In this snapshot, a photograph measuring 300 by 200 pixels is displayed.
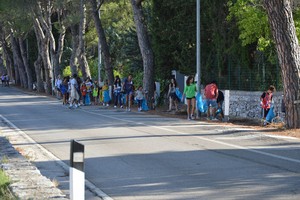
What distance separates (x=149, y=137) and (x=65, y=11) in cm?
3615

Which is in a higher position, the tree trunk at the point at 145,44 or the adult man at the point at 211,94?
the tree trunk at the point at 145,44

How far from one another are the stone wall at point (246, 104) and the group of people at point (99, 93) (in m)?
4.95

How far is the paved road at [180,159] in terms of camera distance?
10.2 meters

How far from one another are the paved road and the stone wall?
15.7ft

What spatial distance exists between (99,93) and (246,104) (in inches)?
536

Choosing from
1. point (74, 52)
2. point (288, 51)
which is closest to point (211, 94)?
point (288, 51)

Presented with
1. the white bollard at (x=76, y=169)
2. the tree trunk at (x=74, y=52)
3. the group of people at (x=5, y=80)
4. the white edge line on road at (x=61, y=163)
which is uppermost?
the tree trunk at (x=74, y=52)

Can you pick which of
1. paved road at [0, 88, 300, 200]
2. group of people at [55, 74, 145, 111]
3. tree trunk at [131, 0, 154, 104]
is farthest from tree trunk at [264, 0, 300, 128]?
tree trunk at [131, 0, 154, 104]

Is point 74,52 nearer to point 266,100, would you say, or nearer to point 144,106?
point 144,106

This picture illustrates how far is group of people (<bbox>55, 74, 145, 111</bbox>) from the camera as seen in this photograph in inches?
1264

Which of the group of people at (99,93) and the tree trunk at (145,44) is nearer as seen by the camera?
the group of people at (99,93)

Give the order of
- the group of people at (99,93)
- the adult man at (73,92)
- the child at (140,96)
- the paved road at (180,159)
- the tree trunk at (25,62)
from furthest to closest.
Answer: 1. the tree trunk at (25,62)
2. the adult man at (73,92)
3. the group of people at (99,93)
4. the child at (140,96)
5. the paved road at (180,159)

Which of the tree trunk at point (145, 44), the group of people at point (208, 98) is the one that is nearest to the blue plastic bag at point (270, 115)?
the group of people at point (208, 98)

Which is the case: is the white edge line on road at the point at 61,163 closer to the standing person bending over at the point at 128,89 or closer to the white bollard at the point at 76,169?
the white bollard at the point at 76,169
